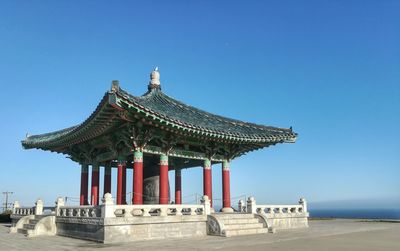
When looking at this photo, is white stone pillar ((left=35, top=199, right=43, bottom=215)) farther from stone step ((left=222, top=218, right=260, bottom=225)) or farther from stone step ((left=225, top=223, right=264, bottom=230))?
stone step ((left=225, top=223, right=264, bottom=230))

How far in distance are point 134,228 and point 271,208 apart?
9977 mm

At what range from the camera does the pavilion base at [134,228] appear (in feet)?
53.5

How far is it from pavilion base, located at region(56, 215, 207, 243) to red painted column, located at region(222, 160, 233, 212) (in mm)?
5245

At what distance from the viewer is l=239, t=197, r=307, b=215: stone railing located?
22.5 metres

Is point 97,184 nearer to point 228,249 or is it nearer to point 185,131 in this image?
point 185,131

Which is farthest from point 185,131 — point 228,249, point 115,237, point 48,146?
point 48,146

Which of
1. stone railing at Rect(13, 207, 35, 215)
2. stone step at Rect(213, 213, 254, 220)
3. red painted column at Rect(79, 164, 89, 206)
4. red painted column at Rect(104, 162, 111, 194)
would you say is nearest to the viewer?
stone step at Rect(213, 213, 254, 220)

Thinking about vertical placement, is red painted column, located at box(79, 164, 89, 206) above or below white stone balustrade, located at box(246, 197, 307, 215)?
above

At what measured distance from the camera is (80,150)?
2675cm

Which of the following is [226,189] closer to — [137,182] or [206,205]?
[206,205]

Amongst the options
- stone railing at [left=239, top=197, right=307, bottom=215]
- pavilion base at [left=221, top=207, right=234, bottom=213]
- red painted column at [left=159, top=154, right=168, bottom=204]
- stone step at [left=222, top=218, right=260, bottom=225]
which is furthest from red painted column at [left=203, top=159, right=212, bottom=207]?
red painted column at [left=159, top=154, right=168, bottom=204]

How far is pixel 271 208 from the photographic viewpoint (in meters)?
23.7

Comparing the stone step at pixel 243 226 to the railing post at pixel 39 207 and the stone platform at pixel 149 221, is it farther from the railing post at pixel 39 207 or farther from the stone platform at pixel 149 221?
the railing post at pixel 39 207

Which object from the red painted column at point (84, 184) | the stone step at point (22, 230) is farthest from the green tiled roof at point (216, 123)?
the stone step at point (22, 230)
